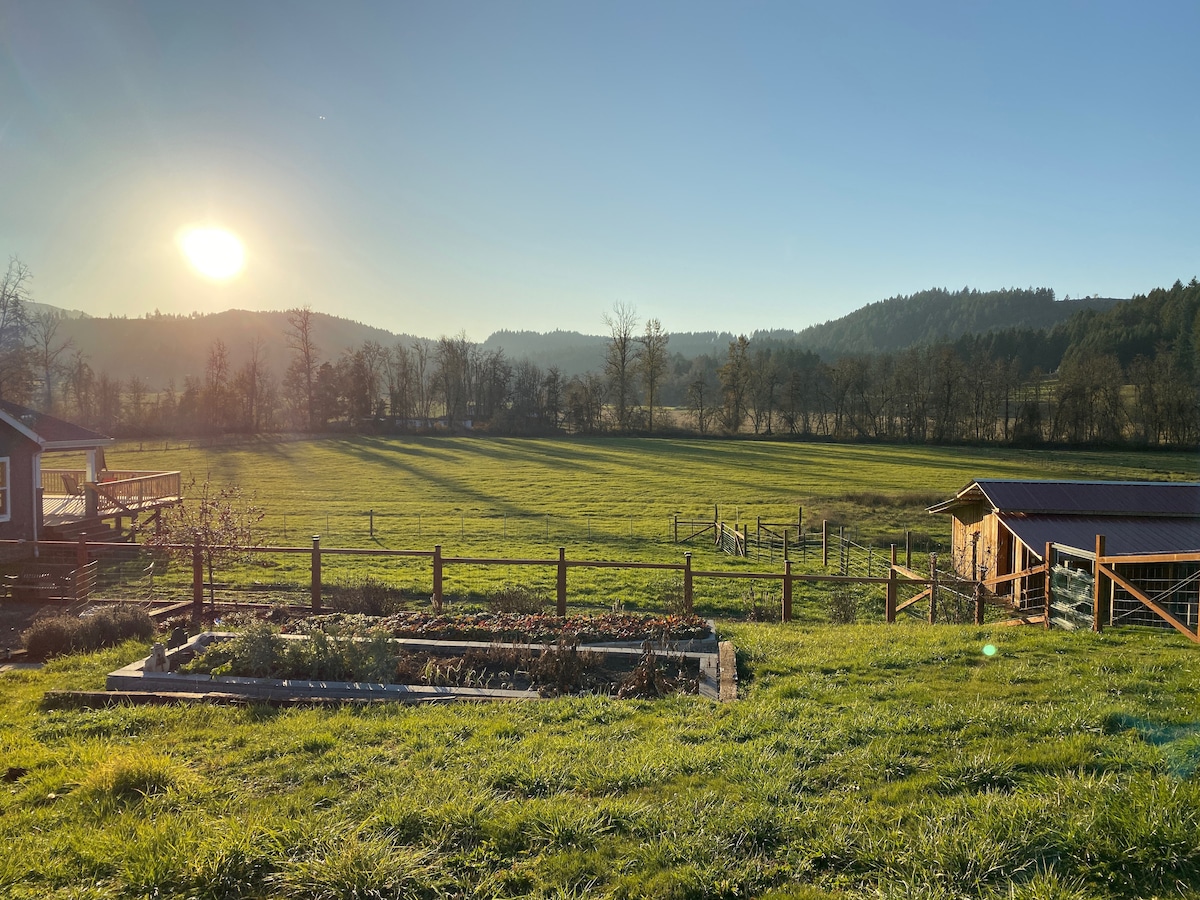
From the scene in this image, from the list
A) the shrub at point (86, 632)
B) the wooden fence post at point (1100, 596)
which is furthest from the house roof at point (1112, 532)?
the shrub at point (86, 632)

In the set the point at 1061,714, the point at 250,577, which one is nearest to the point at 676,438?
the point at 250,577

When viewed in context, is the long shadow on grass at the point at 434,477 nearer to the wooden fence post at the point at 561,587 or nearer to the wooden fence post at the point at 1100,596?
the wooden fence post at the point at 561,587

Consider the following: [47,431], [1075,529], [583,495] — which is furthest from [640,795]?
[583,495]

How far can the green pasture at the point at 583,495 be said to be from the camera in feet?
63.3

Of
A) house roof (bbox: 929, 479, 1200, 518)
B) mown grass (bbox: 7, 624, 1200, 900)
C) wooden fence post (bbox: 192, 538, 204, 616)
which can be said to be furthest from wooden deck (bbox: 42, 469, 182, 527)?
house roof (bbox: 929, 479, 1200, 518)

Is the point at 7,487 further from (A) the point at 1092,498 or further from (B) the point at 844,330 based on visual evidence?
(B) the point at 844,330

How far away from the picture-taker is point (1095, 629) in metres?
10.1

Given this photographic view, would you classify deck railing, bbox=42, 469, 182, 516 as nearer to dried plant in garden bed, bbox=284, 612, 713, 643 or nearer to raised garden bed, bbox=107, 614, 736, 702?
dried plant in garden bed, bbox=284, 612, 713, 643

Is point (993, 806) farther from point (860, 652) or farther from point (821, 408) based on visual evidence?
point (821, 408)

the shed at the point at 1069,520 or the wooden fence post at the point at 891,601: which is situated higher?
the shed at the point at 1069,520

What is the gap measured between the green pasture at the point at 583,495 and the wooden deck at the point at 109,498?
387cm

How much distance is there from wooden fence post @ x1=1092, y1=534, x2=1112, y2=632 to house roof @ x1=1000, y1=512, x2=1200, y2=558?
4.77 metres

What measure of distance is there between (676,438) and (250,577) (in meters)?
57.6

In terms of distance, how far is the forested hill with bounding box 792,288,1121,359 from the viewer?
163 meters
